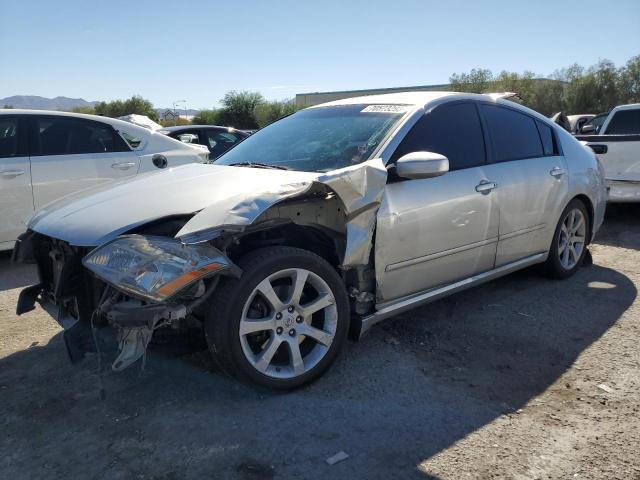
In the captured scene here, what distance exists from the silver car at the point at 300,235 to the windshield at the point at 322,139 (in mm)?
16

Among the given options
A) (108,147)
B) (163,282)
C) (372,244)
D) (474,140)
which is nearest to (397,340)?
(372,244)

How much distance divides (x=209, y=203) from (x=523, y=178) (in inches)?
101

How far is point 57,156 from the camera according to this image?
19.2 feet

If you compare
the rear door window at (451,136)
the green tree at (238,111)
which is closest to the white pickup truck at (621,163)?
the rear door window at (451,136)

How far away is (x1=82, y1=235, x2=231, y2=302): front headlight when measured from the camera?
2.51 metres

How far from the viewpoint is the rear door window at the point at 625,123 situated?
8.61 meters

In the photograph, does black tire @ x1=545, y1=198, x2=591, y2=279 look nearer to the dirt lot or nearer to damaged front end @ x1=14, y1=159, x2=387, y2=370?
the dirt lot

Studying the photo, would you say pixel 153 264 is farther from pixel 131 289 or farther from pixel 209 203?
pixel 209 203

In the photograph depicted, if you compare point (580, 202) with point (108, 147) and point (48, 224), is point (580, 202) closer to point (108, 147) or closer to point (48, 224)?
point (48, 224)

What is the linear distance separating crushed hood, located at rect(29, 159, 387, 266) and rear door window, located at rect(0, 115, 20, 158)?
105 inches

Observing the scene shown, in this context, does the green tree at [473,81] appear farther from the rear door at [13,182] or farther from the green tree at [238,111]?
the rear door at [13,182]

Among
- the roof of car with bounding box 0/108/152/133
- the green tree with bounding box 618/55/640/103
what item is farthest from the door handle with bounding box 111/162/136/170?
the green tree with bounding box 618/55/640/103

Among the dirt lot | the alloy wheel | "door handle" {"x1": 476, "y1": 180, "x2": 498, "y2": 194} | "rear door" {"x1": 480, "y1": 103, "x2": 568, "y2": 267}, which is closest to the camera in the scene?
the dirt lot

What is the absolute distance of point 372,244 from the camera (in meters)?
3.24
